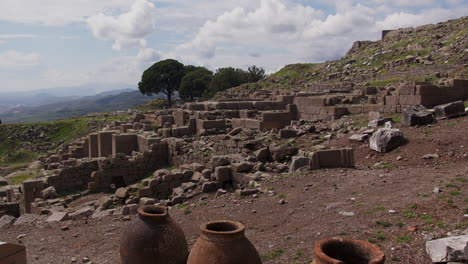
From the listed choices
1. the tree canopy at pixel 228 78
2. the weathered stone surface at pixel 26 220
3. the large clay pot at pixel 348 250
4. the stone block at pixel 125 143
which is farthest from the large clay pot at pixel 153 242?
the tree canopy at pixel 228 78

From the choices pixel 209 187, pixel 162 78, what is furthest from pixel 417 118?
pixel 162 78

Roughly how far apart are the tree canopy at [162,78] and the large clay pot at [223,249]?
199 feet

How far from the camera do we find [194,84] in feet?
203

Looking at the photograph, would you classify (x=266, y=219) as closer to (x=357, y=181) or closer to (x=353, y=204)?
(x=353, y=204)

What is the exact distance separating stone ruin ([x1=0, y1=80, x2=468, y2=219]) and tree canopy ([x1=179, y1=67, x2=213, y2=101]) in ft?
121

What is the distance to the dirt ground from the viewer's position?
676cm

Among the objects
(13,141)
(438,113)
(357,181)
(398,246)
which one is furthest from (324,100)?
(13,141)

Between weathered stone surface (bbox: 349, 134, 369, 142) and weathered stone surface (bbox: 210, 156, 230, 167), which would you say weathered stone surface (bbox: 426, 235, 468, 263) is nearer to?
weathered stone surface (bbox: 349, 134, 369, 142)

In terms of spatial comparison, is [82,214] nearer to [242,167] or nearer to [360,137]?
[242,167]

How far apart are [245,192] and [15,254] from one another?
590 centimetres

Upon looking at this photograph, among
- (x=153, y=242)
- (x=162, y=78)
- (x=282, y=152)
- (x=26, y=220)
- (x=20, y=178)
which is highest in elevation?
(x=162, y=78)

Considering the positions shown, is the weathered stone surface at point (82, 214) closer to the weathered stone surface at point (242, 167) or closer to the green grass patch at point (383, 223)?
the weathered stone surface at point (242, 167)

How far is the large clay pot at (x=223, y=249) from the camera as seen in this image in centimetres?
526

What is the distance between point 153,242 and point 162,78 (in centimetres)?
6133
